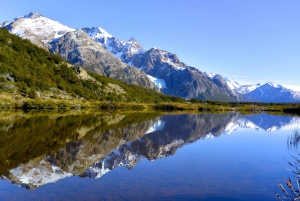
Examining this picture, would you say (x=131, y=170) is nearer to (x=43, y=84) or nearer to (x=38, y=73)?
(x=43, y=84)

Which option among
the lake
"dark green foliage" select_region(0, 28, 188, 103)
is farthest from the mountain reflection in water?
"dark green foliage" select_region(0, 28, 188, 103)

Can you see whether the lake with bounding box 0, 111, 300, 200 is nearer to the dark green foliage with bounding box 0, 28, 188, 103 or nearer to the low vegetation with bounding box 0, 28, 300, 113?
the low vegetation with bounding box 0, 28, 300, 113

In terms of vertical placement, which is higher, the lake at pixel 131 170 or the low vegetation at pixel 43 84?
the low vegetation at pixel 43 84

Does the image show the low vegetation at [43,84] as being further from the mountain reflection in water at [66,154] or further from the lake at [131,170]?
the lake at [131,170]

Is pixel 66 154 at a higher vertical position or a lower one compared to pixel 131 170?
higher

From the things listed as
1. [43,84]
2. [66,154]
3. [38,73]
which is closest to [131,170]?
[66,154]

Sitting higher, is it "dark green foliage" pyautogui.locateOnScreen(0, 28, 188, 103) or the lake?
"dark green foliage" pyautogui.locateOnScreen(0, 28, 188, 103)

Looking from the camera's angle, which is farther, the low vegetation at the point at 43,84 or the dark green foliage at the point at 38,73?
the dark green foliage at the point at 38,73

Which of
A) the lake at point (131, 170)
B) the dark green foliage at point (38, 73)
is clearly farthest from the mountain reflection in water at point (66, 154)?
the dark green foliage at point (38, 73)

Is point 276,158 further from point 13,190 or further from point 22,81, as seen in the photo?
point 22,81

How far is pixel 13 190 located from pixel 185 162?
9232 millimetres

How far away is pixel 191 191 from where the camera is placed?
34.3ft

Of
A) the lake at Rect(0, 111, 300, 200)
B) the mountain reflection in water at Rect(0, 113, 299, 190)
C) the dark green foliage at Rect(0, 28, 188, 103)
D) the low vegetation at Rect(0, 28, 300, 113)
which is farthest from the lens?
the dark green foliage at Rect(0, 28, 188, 103)

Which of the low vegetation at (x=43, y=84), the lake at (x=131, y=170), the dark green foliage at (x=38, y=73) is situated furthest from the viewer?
the dark green foliage at (x=38, y=73)
